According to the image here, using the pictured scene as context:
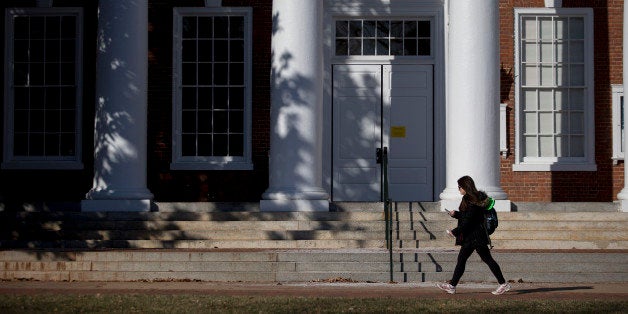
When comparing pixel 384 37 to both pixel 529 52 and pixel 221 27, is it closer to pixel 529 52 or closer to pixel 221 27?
pixel 529 52

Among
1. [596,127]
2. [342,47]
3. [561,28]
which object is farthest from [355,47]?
[596,127]

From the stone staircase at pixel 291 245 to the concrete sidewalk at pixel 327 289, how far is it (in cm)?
42

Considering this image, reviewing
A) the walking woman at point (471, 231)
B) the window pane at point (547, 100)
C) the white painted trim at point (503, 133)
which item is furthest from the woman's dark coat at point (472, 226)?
the window pane at point (547, 100)

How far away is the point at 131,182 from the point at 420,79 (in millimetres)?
5931

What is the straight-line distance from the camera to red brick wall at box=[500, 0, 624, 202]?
2258cm

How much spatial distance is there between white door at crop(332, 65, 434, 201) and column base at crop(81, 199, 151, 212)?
164 inches

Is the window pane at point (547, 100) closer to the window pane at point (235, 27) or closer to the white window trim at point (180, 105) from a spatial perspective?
the white window trim at point (180, 105)

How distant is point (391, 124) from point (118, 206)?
556 centimetres

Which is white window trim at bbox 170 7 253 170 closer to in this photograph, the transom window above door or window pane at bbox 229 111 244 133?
window pane at bbox 229 111 244 133

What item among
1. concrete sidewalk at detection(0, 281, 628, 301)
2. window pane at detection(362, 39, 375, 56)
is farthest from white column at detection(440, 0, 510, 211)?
concrete sidewalk at detection(0, 281, 628, 301)

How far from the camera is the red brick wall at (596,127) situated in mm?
22578

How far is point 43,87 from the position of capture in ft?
74.6

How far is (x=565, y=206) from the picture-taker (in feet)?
66.4

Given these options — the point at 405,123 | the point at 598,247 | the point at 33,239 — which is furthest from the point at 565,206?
the point at 33,239
